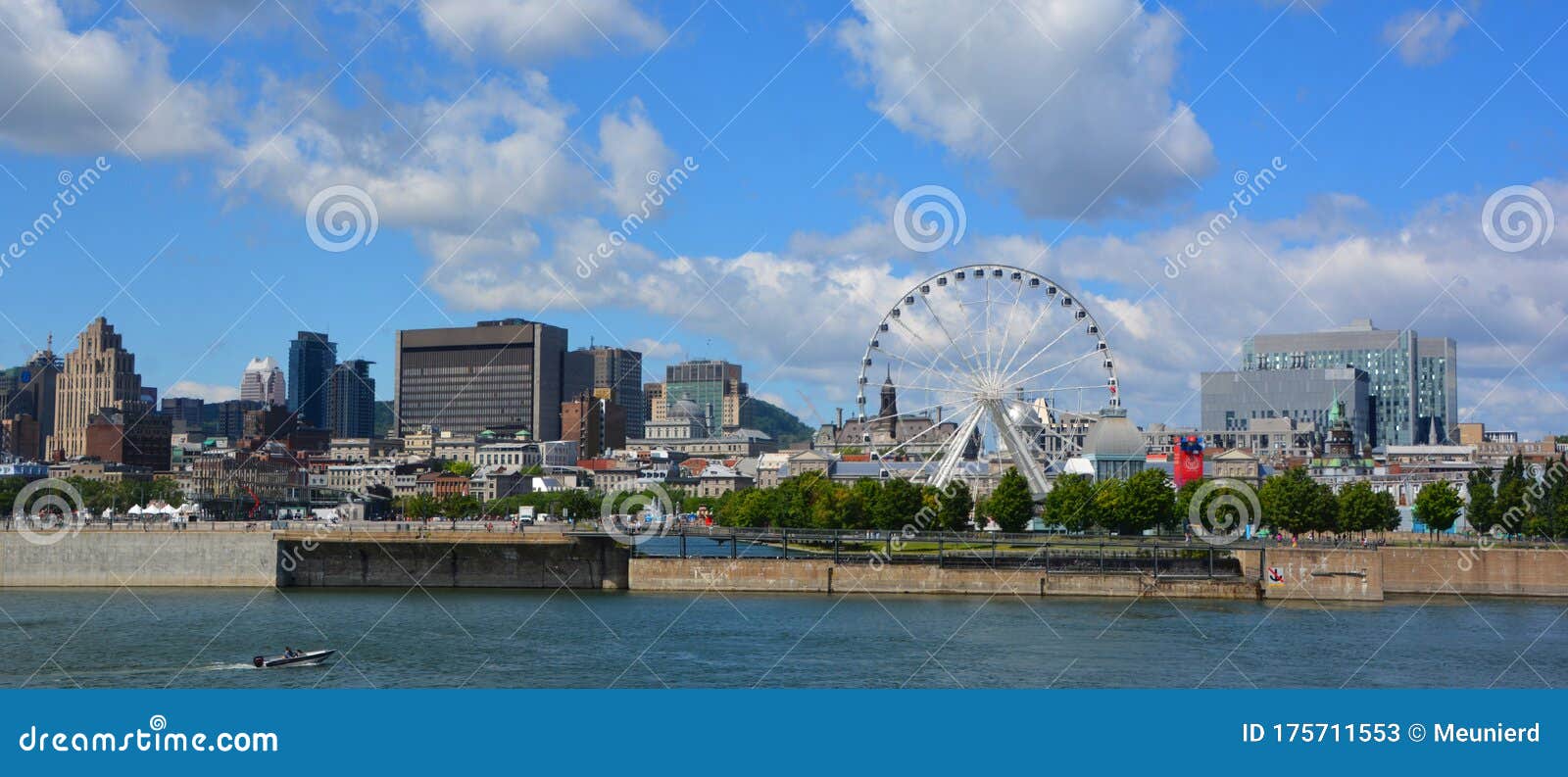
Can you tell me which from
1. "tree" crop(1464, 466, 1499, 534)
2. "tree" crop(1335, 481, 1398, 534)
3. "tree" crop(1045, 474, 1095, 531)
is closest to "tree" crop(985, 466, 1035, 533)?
"tree" crop(1045, 474, 1095, 531)

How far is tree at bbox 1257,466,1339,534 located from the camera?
111 metres

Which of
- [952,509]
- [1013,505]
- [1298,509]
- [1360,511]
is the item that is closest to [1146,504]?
[1013,505]

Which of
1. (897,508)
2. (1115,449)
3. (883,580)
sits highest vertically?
(1115,449)

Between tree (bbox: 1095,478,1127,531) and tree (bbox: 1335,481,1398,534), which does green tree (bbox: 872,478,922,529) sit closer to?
tree (bbox: 1095,478,1127,531)

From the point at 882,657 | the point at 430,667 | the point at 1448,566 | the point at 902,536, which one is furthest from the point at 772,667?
the point at 1448,566

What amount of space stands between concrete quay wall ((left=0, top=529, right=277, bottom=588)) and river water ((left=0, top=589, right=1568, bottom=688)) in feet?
5.10

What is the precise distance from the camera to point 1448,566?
91750 millimetres

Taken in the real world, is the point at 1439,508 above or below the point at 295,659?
above

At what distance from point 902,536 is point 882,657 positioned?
106 feet

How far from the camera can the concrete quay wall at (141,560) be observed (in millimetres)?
87750

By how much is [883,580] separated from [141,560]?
39.1 metres

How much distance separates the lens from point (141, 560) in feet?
291

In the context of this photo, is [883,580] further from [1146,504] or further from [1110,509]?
[1146,504]

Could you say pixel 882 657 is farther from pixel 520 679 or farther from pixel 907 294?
pixel 907 294
